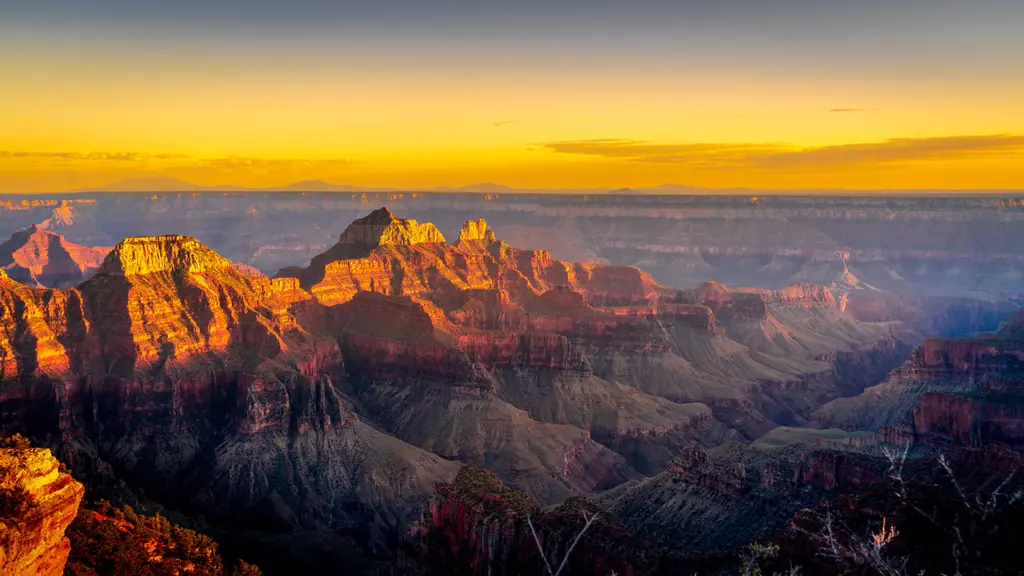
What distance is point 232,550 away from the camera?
74.9 m

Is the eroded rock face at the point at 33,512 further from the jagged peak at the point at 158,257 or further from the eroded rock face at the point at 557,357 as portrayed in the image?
the jagged peak at the point at 158,257

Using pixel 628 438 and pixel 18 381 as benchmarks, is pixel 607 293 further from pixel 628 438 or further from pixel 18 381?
pixel 18 381

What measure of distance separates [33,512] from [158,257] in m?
87.3

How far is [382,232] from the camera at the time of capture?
575 ft

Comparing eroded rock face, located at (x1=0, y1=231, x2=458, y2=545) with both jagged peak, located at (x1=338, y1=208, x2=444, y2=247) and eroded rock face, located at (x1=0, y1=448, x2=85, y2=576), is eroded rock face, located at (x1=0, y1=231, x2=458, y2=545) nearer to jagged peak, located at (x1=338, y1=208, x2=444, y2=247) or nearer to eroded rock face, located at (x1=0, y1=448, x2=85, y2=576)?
eroded rock face, located at (x1=0, y1=448, x2=85, y2=576)

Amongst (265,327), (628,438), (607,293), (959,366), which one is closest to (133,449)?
(265,327)

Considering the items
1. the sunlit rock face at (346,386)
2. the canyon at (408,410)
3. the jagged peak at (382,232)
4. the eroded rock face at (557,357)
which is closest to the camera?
the canyon at (408,410)

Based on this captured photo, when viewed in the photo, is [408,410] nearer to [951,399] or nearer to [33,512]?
[951,399]

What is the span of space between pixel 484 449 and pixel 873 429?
170 feet

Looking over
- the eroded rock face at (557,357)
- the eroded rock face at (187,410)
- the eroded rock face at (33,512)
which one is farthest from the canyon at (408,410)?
the eroded rock face at (33,512)

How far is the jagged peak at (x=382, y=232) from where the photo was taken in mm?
175125

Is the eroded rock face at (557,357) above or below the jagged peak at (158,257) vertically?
below

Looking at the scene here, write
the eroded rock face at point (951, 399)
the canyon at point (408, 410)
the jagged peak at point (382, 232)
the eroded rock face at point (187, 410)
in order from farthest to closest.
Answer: the jagged peak at point (382, 232) → the eroded rock face at point (951, 399) → the eroded rock face at point (187, 410) → the canyon at point (408, 410)

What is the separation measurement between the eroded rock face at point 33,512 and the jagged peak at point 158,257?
79.2 meters
